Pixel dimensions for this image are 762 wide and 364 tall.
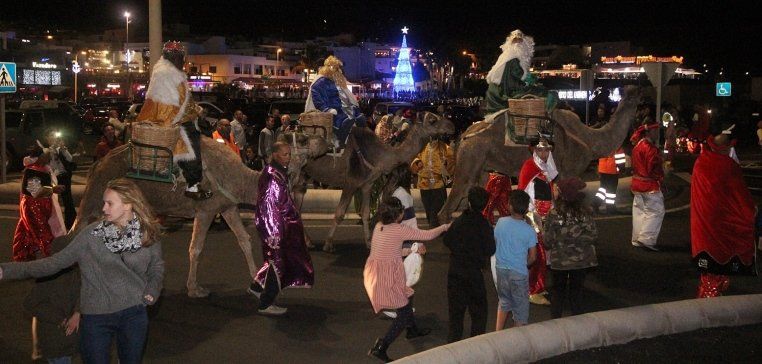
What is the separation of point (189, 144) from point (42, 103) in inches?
807

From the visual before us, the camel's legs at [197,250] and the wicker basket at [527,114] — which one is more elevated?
the wicker basket at [527,114]

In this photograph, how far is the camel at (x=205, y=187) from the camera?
9.50 meters

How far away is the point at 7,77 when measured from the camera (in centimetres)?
1842

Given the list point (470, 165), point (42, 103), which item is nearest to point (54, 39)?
point (42, 103)

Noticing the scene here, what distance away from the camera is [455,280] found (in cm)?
714

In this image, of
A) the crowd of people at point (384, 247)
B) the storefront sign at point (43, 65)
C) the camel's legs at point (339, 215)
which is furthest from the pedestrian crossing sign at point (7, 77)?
the storefront sign at point (43, 65)

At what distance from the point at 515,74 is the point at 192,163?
5244 millimetres

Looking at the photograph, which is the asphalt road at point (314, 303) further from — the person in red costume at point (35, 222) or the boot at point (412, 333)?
the person in red costume at point (35, 222)

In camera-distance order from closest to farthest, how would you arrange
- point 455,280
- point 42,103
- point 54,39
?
point 455,280
point 42,103
point 54,39

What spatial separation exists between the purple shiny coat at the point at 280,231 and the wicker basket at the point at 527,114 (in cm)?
460

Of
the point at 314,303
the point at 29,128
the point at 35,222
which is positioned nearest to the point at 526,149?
the point at 314,303

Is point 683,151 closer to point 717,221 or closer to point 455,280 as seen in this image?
point 717,221

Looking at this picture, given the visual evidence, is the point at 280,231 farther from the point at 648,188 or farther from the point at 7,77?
the point at 7,77

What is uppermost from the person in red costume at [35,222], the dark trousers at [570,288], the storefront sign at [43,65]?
the storefront sign at [43,65]
